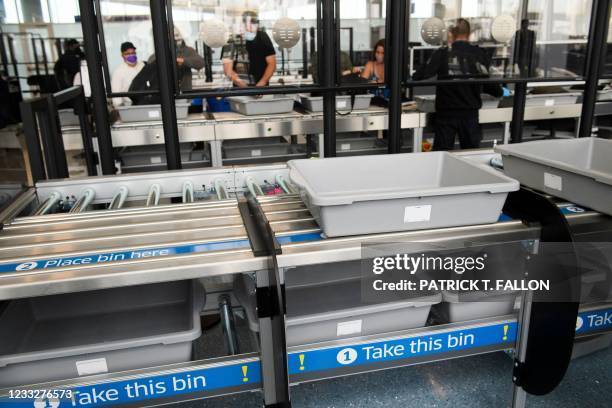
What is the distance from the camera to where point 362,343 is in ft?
4.10

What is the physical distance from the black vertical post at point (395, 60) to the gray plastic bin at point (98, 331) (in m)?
0.99

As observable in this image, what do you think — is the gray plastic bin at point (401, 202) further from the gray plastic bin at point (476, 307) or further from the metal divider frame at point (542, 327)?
the gray plastic bin at point (476, 307)

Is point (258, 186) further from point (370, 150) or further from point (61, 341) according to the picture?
→ point (370, 150)

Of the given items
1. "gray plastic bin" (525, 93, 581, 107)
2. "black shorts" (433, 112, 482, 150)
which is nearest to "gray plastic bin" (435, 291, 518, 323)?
"black shorts" (433, 112, 482, 150)

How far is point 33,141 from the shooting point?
1.50 m

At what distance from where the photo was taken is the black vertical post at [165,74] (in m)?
1.61

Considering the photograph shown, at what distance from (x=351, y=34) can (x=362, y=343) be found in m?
2.45

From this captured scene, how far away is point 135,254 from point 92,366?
311 millimetres

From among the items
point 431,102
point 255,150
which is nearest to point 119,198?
point 255,150

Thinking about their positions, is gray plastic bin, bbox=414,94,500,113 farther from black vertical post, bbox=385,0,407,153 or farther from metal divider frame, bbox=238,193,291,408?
metal divider frame, bbox=238,193,291,408

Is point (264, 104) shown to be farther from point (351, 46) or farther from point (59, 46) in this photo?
point (59, 46)

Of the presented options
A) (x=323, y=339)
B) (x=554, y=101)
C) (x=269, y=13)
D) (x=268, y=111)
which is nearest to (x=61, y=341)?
(x=323, y=339)

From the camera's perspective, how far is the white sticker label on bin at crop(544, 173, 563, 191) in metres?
1.37

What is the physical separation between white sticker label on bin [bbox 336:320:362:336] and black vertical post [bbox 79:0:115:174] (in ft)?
3.36
